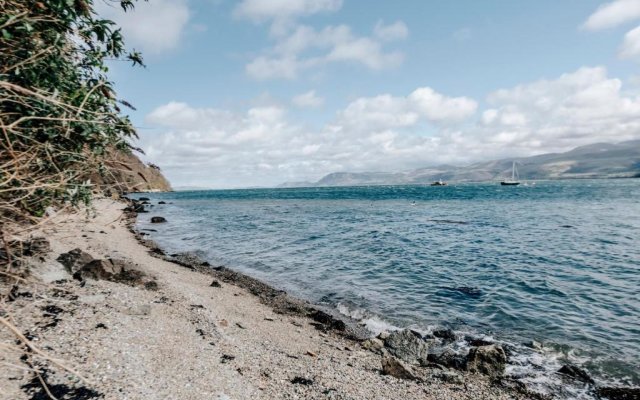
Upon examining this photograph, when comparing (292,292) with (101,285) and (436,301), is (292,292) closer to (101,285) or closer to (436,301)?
(436,301)

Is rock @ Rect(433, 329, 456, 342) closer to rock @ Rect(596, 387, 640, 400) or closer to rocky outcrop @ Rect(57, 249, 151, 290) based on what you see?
rock @ Rect(596, 387, 640, 400)

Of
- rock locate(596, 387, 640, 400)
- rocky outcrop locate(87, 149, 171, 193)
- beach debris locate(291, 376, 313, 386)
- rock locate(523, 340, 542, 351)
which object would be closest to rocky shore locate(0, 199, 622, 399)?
beach debris locate(291, 376, 313, 386)

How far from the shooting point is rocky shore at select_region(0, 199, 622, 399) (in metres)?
6.94

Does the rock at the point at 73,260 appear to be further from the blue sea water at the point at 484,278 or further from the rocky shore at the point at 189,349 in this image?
the blue sea water at the point at 484,278

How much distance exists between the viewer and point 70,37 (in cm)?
763

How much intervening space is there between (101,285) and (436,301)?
13874 millimetres

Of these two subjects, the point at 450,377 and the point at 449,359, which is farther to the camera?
the point at 449,359

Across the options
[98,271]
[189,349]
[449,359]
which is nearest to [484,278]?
[449,359]

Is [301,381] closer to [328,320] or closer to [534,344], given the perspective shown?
[328,320]

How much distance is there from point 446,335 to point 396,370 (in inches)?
182

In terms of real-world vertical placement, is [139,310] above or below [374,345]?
above

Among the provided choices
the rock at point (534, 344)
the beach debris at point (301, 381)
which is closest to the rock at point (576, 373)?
the rock at point (534, 344)

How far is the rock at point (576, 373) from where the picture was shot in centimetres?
1042

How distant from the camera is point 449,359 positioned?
1136cm
